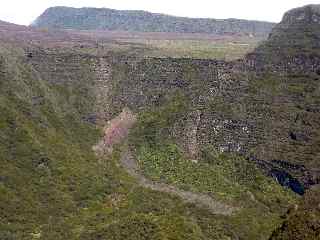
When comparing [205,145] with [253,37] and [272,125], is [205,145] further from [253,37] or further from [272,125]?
[253,37]

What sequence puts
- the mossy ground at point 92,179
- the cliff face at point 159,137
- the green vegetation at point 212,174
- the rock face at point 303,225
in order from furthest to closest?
the green vegetation at point 212,174 < the cliff face at point 159,137 < the mossy ground at point 92,179 < the rock face at point 303,225

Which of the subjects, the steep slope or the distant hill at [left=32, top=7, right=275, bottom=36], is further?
the distant hill at [left=32, top=7, right=275, bottom=36]

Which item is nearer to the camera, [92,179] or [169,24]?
[92,179]

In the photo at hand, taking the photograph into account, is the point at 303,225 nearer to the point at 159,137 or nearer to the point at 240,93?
the point at 159,137

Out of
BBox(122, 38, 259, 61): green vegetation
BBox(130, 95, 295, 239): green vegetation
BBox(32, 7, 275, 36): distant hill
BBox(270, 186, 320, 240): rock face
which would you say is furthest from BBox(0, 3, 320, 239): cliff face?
BBox(32, 7, 275, 36): distant hill

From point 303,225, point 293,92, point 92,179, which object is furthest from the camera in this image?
point 293,92

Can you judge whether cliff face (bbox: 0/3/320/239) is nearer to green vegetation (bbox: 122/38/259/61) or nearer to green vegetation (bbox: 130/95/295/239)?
green vegetation (bbox: 130/95/295/239)

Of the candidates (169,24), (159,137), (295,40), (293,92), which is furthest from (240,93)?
(169,24)

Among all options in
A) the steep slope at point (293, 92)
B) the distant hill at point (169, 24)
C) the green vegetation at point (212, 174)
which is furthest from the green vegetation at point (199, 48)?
the distant hill at point (169, 24)

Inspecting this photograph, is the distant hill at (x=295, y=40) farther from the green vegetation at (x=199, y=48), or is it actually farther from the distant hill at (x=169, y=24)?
the distant hill at (x=169, y=24)

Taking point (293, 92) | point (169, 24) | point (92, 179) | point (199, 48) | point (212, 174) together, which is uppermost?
point (199, 48)

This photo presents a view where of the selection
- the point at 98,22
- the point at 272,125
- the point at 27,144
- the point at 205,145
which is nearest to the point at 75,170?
the point at 27,144

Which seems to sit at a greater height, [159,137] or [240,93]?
[240,93]
